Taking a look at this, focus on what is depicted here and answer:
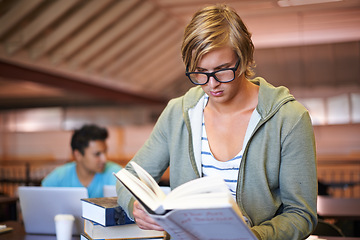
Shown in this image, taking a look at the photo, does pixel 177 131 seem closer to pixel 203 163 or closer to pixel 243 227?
pixel 203 163

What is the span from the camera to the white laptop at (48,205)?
6.39 feet

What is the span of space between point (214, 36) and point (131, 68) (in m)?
7.62

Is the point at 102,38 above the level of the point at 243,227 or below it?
above

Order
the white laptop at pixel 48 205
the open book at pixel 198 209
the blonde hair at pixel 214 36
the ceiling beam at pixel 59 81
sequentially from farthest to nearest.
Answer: the ceiling beam at pixel 59 81 → the white laptop at pixel 48 205 → the blonde hair at pixel 214 36 → the open book at pixel 198 209

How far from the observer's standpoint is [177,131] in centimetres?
152

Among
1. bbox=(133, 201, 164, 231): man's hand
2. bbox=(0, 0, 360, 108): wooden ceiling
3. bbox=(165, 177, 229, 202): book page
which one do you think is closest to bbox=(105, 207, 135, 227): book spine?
bbox=(133, 201, 164, 231): man's hand

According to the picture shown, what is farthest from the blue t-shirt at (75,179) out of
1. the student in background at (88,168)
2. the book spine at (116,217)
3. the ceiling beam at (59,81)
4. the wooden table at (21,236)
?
the ceiling beam at (59,81)

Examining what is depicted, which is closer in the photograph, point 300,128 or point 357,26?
point 300,128

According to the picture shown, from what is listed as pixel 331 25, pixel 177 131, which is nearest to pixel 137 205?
pixel 177 131

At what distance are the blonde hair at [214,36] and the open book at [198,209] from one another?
15.9 inches

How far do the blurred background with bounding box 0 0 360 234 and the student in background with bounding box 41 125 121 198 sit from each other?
7.25ft

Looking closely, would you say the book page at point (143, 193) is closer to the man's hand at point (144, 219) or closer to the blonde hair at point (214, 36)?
the man's hand at point (144, 219)

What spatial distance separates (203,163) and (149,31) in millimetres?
6613

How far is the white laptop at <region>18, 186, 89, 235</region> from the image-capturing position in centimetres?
195
